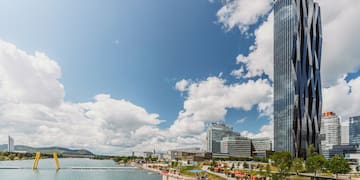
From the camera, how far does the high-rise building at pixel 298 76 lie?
134625 millimetres

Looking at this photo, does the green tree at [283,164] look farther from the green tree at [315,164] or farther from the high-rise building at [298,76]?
the high-rise building at [298,76]

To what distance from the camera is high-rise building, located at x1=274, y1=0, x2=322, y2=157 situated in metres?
135

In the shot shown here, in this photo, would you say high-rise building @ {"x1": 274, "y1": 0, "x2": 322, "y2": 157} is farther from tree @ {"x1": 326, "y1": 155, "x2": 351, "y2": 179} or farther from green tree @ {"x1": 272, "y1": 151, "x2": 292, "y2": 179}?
tree @ {"x1": 326, "y1": 155, "x2": 351, "y2": 179}

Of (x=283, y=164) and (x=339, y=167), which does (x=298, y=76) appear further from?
(x=339, y=167)

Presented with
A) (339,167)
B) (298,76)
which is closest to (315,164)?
(339,167)

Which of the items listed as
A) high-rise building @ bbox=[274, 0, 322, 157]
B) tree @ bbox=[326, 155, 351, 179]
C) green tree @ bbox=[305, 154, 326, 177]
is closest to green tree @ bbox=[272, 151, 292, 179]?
green tree @ bbox=[305, 154, 326, 177]

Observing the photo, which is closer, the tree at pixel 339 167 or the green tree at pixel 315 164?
the tree at pixel 339 167

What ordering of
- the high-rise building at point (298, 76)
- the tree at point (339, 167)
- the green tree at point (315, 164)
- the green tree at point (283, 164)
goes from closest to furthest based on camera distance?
the tree at point (339, 167) < the green tree at point (283, 164) < the green tree at point (315, 164) < the high-rise building at point (298, 76)

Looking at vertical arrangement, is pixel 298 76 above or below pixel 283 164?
above

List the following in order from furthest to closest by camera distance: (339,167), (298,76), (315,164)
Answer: (298,76)
(315,164)
(339,167)

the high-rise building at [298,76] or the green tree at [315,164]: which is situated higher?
the high-rise building at [298,76]

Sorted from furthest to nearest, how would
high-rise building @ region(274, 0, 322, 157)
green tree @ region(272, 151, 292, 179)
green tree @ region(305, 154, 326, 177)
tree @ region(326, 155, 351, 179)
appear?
high-rise building @ region(274, 0, 322, 157) → green tree @ region(305, 154, 326, 177) → green tree @ region(272, 151, 292, 179) → tree @ region(326, 155, 351, 179)

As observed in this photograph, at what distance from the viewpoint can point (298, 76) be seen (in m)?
135

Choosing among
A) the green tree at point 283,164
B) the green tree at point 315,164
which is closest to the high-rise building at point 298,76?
the green tree at point 283,164
